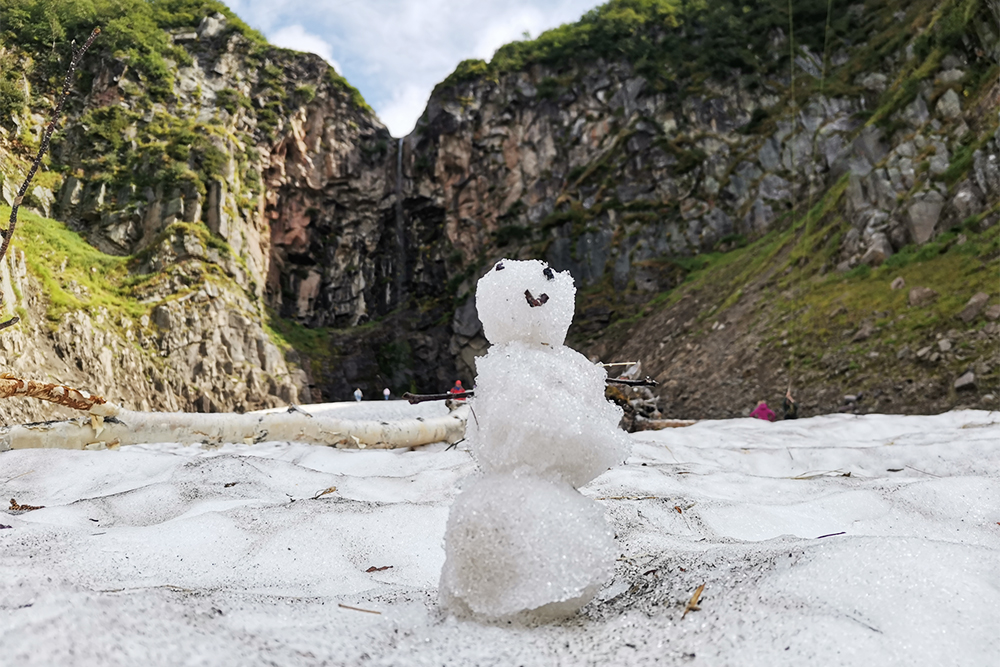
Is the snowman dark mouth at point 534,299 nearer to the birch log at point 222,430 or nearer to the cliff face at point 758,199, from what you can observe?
the birch log at point 222,430

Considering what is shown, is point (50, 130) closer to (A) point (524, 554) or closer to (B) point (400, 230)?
(A) point (524, 554)

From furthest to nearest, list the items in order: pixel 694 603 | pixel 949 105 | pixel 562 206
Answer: pixel 562 206
pixel 949 105
pixel 694 603

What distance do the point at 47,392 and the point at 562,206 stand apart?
20.4 meters

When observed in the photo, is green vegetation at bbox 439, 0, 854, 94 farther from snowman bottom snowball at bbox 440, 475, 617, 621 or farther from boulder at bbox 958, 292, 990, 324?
snowman bottom snowball at bbox 440, 475, 617, 621

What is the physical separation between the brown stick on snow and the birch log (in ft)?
0.37

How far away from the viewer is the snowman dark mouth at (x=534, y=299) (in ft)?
4.56

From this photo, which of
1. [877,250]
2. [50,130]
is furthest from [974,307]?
[50,130]

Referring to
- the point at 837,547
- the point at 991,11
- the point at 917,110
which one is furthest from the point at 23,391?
the point at 991,11

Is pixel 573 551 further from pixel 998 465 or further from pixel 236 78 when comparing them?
pixel 236 78

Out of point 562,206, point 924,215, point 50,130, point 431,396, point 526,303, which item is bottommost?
point 431,396

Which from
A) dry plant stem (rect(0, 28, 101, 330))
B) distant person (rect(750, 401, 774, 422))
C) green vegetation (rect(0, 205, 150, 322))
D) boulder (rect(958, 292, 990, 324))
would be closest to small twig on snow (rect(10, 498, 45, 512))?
dry plant stem (rect(0, 28, 101, 330))

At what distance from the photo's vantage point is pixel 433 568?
5.39ft

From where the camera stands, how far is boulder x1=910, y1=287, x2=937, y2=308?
7.60m

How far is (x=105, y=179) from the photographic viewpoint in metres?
16.8
